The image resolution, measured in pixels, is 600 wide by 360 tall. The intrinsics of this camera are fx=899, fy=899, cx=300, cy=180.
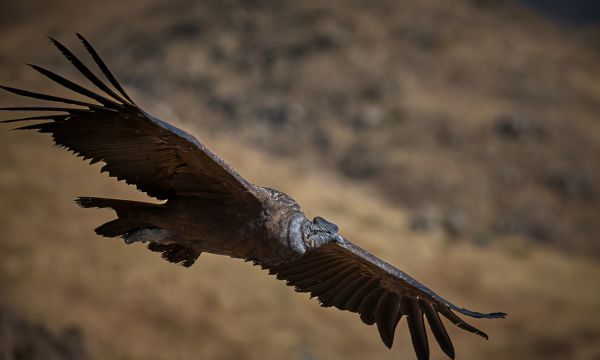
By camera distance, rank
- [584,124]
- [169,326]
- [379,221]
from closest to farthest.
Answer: [169,326], [379,221], [584,124]

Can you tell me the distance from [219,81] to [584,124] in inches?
684

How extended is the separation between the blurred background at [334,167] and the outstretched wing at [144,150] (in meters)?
3.55

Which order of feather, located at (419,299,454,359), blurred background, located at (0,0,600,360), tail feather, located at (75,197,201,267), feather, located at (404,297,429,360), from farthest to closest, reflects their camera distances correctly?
blurred background, located at (0,0,600,360), feather, located at (404,297,429,360), feather, located at (419,299,454,359), tail feather, located at (75,197,201,267)

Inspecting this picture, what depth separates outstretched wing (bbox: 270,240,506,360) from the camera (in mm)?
8227

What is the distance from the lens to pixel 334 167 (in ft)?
123

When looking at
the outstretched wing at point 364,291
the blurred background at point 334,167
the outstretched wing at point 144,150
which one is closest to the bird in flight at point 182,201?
the outstretched wing at point 144,150

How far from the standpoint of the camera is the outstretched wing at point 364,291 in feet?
27.0

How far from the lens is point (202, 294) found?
60.7 feet

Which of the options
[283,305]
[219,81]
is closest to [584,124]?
[219,81]

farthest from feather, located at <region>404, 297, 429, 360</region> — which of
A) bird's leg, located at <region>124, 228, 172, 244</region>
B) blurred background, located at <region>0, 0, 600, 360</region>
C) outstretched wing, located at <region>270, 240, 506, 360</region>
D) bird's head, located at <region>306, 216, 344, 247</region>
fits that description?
blurred background, located at <region>0, 0, 600, 360</region>

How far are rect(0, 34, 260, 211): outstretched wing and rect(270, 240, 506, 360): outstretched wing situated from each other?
133 cm

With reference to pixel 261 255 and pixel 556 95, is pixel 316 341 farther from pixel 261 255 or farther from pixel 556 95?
pixel 556 95

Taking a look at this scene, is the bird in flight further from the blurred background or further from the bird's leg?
the blurred background

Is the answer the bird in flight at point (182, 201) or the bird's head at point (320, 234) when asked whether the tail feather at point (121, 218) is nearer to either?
the bird in flight at point (182, 201)
